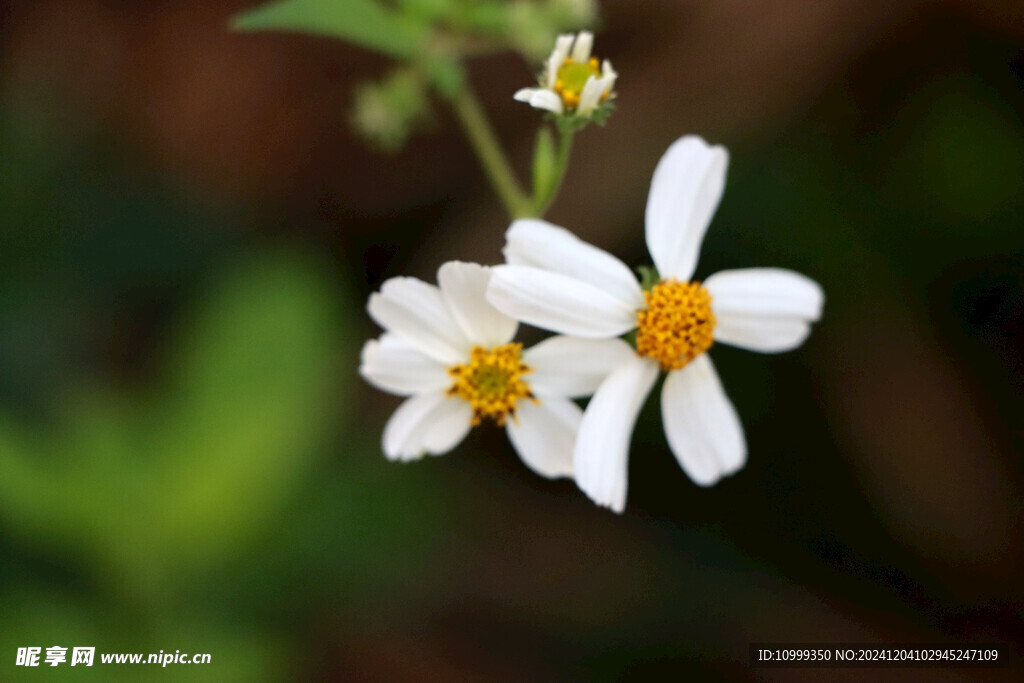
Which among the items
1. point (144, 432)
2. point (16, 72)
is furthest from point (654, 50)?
point (16, 72)

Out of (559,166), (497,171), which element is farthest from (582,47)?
(497,171)

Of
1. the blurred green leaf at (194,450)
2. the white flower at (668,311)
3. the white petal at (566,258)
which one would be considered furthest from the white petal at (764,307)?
the blurred green leaf at (194,450)

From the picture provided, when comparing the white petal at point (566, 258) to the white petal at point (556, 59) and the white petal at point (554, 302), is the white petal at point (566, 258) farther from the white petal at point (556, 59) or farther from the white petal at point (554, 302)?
the white petal at point (556, 59)

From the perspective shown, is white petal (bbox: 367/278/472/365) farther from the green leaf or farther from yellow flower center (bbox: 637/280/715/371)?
the green leaf

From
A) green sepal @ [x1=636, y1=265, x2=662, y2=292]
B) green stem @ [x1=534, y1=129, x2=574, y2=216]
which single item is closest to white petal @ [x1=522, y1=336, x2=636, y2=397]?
green sepal @ [x1=636, y1=265, x2=662, y2=292]

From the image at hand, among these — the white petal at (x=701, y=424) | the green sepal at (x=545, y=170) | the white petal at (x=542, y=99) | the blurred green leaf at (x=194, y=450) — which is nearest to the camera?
the white petal at (x=542, y=99)

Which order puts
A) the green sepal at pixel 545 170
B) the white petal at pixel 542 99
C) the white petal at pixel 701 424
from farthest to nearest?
the green sepal at pixel 545 170
the white petal at pixel 701 424
the white petal at pixel 542 99
